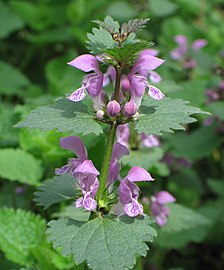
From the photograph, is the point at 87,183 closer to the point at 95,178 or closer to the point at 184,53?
the point at 95,178

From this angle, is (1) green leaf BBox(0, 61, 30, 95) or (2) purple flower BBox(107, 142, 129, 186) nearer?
(2) purple flower BBox(107, 142, 129, 186)

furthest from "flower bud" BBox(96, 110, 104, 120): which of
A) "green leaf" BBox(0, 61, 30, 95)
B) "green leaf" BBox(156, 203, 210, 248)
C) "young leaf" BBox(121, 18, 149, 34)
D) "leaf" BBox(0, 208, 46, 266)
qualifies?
"green leaf" BBox(0, 61, 30, 95)

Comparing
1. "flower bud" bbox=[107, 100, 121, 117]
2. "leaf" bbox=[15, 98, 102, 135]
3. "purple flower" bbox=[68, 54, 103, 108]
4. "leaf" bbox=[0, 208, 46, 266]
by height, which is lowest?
"leaf" bbox=[0, 208, 46, 266]

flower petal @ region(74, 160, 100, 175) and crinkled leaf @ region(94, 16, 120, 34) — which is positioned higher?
crinkled leaf @ region(94, 16, 120, 34)

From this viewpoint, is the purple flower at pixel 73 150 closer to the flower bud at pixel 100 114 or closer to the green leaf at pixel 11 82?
the flower bud at pixel 100 114

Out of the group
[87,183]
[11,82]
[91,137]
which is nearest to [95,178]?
[87,183]

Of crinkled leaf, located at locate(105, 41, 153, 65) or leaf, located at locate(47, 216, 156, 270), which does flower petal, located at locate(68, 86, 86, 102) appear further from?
leaf, located at locate(47, 216, 156, 270)
